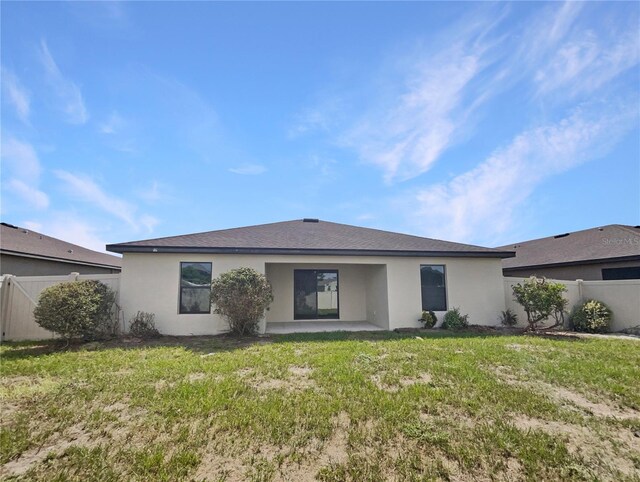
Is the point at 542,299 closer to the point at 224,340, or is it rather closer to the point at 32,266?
the point at 224,340

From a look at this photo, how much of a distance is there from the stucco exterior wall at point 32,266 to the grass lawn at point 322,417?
637 cm

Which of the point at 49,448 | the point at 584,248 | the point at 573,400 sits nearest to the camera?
the point at 49,448

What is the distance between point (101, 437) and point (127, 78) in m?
9.08

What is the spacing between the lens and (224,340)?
28.1ft

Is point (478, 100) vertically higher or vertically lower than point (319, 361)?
higher

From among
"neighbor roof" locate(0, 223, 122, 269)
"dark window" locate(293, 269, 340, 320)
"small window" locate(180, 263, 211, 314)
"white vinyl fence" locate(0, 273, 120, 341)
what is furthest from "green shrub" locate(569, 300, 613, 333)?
"neighbor roof" locate(0, 223, 122, 269)

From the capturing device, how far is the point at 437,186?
44.2 ft

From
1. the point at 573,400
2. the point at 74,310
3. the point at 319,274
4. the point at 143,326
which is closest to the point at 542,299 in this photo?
the point at 573,400

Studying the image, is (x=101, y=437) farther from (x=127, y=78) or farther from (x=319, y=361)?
(x=127, y=78)

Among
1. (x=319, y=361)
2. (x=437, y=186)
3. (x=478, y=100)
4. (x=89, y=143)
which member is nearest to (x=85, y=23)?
(x=89, y=143)

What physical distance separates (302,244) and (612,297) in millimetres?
10885

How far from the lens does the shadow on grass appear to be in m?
7.34

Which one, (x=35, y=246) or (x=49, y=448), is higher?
(x=35, y=246)

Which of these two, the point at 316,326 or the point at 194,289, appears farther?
the point at 316,326
